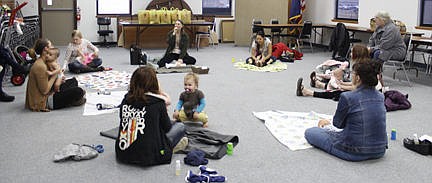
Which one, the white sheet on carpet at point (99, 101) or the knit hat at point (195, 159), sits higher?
the white sheet on carpet at point (99, 101)

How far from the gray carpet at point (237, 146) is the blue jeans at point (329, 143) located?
0.05 metres

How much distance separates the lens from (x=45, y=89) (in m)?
5.58

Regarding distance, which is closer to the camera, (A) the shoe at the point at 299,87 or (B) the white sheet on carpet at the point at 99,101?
(B) the white sheet on carpet at the point at 99,101

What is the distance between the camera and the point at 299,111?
19.0ft

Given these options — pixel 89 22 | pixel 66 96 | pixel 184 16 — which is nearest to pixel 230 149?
pixel 66 96

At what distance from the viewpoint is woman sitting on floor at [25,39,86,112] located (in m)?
5.52

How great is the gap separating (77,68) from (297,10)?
305 inches

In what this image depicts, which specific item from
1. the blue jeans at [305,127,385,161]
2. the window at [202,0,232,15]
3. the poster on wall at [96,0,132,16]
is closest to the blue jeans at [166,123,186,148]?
the blue jeans at [305,127,385,161]

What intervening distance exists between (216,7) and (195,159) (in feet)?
38.0

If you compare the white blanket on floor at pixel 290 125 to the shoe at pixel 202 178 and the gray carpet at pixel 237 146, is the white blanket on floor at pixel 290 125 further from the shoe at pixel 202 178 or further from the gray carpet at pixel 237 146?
the shoe at pixel 202 178

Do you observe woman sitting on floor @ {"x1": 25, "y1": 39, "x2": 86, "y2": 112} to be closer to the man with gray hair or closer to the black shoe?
the black shoe

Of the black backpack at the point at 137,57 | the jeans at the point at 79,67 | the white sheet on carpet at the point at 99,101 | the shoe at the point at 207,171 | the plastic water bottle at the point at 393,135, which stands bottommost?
the shoe at the point at 207,171

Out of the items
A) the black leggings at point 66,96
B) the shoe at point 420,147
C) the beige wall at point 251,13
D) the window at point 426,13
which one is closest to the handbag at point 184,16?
the beige wall at point 251,13

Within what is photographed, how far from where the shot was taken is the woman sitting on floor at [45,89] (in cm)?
552
